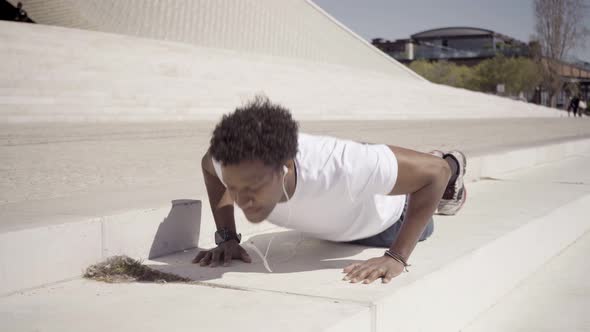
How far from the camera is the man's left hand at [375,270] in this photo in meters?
2.26

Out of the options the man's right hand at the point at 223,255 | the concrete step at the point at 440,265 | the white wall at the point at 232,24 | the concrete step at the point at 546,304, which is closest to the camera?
the concrete step at the point at 440,265

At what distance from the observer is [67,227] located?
237 centimetres

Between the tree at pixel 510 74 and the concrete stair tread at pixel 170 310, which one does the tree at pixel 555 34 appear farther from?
the concrete stair tread at pixel 170 310

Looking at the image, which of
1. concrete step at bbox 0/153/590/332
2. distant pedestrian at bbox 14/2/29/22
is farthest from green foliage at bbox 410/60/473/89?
concrete step at bbox 0/153/590/332

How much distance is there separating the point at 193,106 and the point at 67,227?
11505 mm

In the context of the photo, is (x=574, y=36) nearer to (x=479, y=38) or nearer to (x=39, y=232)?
(x=479, y=38)

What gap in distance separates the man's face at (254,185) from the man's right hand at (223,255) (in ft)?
1.75

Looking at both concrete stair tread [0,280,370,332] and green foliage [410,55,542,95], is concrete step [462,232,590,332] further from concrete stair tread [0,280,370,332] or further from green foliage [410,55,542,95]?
green foliage [410,55,542,95]

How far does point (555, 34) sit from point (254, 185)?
52618 mm

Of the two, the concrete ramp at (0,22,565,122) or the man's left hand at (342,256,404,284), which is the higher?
the concrete ramp at (0,22,565,122)

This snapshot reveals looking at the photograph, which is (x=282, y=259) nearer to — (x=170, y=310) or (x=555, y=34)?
(x=170, y=310)

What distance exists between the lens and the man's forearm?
94.3 inches

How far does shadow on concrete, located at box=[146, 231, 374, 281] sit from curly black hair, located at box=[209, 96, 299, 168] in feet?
1.85

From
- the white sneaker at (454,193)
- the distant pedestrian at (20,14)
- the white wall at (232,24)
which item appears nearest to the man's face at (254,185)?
the white sneaker at (454,193)
